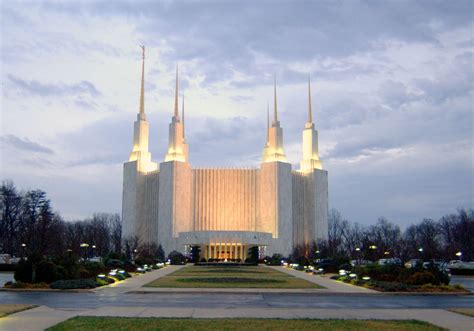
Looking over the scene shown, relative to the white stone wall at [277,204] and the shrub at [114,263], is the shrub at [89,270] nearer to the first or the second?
the shrub at [114,263]

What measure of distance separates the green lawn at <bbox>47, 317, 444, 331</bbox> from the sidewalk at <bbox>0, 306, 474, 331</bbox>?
2.28 ft

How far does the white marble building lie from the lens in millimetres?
88750

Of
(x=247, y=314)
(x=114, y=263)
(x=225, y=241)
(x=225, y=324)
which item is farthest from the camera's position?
(x=225, y=241)

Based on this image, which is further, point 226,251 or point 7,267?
point 226,251

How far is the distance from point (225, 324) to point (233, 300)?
7.58 m

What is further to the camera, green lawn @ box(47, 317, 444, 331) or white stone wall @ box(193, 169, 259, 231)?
white stone wall @ box(193, 169, 259, 231)

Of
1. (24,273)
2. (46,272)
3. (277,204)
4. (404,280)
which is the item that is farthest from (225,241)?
(24,273)

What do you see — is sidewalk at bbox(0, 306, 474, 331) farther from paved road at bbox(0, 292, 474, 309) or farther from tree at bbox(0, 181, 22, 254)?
tree at bbox(0, 181, 22, 254)

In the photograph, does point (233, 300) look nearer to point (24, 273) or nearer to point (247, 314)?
point (247, 314)

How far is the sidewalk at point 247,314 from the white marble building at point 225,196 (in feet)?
229

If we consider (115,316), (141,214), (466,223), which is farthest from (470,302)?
(141,214)

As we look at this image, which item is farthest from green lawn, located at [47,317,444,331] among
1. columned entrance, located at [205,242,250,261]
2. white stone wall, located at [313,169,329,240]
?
white stone wall, located at [313,169,329,240]

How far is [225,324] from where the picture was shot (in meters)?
13.5

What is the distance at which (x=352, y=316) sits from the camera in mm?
15875
